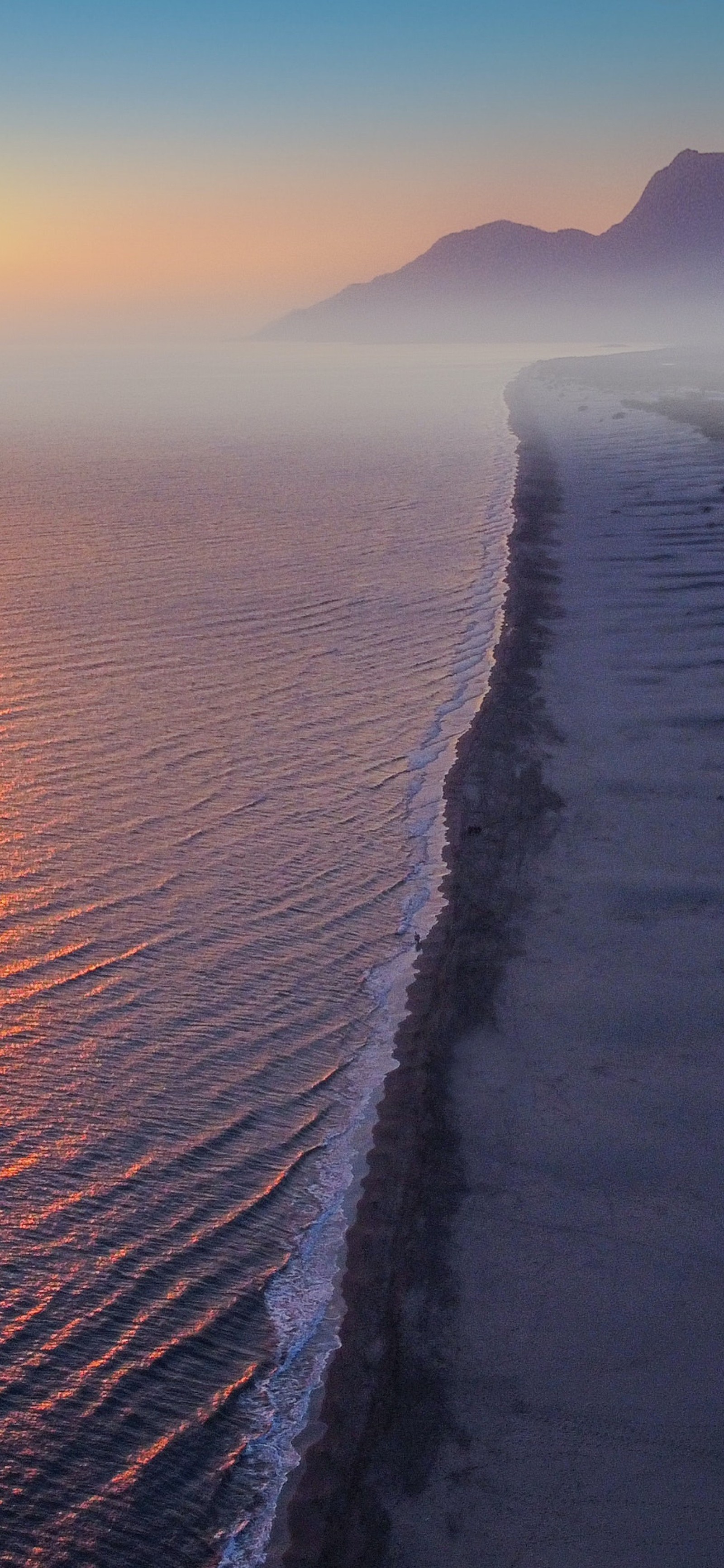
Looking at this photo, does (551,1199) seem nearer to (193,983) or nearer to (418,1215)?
(418,1215)

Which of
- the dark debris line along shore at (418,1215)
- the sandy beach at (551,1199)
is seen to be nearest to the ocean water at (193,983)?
the dark debris line along shore at (418,1215)

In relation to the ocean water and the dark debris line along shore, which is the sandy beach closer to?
the dark debris line along shore

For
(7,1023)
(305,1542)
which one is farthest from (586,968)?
(305,1542)

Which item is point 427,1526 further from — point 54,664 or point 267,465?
point 267,465

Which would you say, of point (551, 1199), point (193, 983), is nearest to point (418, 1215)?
point (551, 1199)

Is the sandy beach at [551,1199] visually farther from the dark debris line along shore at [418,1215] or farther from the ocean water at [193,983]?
the ocean water at [193,983]

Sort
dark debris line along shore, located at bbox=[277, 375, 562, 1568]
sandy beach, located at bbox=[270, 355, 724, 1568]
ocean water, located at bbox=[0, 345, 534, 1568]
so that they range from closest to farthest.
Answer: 1. sandy beach, located at bbox=[270, 355, 724, 1568]
2. dark debris line along shore, located at bbox=[277, 375, 562, 1568]
3. ocean water, located at bbox=[0, 345, 534, 1568]

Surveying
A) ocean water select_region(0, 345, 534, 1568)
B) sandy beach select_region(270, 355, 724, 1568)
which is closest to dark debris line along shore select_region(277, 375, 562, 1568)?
sandy beach select_region(270, 355, 724, 1568)

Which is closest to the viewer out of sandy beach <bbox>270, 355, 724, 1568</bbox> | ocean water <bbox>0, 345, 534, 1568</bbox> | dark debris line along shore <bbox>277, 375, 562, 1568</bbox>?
sandy beach <bbox>270, 355, 724, 1568</bbox>
